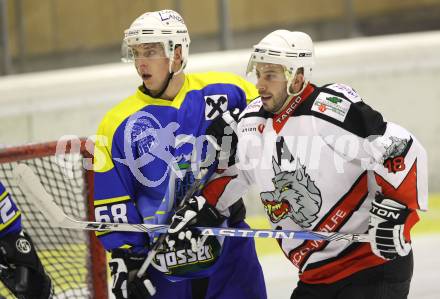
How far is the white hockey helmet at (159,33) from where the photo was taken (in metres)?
2.96

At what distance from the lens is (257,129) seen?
2.87 m

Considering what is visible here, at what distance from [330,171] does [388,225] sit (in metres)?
0.22

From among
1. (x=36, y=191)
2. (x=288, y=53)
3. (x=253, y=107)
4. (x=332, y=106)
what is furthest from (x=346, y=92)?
(x=36, y=191)

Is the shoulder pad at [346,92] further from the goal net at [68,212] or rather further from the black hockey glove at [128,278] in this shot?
the goal net at [68,212]

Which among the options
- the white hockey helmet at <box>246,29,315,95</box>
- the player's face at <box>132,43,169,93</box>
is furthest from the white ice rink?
the white hockey helmet at <box>246,29,315,95</box>

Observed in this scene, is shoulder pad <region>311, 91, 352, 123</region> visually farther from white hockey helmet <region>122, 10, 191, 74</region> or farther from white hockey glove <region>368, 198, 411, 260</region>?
white hockey helmet <region>122, 10, 191, 74</region>

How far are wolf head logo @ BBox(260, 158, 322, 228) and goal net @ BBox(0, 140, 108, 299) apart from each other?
31.5 inches

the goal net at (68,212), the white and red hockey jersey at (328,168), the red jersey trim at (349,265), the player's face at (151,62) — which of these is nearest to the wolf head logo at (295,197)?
the white and red hockey jersey at (328,168)

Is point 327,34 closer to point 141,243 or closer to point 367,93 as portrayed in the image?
point 367,93

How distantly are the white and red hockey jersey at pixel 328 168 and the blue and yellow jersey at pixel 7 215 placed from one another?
0.70 metres

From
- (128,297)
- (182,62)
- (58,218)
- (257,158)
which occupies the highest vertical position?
(182,62)

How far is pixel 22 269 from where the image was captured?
3021 millimetres

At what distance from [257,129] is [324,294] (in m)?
0.51

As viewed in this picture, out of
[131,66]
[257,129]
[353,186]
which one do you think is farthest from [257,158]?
[131,66]
